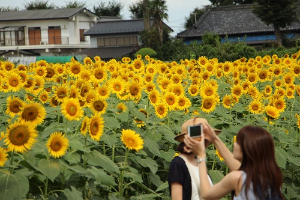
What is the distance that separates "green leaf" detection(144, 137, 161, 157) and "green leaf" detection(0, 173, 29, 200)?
1.60m

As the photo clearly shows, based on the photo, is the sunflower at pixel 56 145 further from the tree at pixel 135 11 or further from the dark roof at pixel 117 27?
the tree at pixel 135 11

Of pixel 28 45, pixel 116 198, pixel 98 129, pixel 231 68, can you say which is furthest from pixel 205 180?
pixel 28 45

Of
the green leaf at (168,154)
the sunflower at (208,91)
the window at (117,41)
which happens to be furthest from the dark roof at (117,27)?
the green leaf at (168,154)

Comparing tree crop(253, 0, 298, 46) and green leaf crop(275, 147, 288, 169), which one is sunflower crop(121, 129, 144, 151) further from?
tree crop(253, 0, 298, 46)

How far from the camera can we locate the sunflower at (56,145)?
3748 millimetres

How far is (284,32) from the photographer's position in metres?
44.3

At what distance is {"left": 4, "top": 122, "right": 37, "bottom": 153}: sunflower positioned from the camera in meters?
3.55

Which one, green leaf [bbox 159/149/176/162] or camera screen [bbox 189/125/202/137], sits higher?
camera screen [bbox 189/125/202/137]

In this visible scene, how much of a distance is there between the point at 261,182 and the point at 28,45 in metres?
54.9

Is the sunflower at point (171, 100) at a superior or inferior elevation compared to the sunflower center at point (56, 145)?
superior

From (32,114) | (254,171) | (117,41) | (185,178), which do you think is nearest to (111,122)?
(32,114)

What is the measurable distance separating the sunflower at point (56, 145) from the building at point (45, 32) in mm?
52408

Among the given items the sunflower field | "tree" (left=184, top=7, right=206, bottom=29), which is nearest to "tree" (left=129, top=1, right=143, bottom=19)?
"tree" (left=184, top=7, right=206, bottom=29)

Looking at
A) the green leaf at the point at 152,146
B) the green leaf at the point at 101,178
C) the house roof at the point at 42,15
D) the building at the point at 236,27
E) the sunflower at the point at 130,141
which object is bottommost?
the green leaf at the point at 101,178
